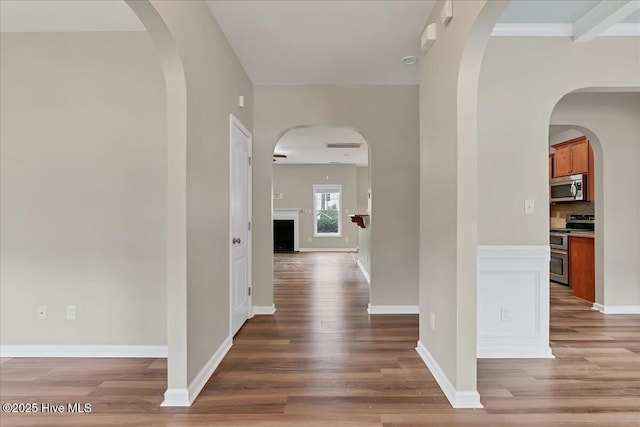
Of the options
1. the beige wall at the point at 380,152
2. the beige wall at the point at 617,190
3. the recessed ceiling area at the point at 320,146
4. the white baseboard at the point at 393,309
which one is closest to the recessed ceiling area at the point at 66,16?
the beige wall at the point at 380,152

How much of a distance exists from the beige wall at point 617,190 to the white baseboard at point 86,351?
485 cm

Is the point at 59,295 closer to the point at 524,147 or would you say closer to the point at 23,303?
the point at 23,303

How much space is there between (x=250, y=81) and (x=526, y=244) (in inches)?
129

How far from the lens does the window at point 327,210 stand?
10.5 meters

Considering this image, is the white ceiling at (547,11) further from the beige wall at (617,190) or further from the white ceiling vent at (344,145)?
the white ceiling vent at (344,145)

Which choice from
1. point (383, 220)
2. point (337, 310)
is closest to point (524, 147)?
point (383, 220)

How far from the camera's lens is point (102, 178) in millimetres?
2723

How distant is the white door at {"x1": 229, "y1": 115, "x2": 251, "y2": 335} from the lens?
3113 millimetres

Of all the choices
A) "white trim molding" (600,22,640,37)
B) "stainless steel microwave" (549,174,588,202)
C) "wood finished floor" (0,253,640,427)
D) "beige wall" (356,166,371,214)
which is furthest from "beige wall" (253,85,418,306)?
"beige wall" (356,166,371,214)

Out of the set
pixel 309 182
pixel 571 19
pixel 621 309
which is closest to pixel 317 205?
pixel 309 182

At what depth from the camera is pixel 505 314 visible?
275cm

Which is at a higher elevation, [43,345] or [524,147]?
[524,147]

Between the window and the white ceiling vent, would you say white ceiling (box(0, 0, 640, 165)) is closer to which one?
the white ceiling vent

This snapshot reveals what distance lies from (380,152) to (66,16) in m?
3.11
